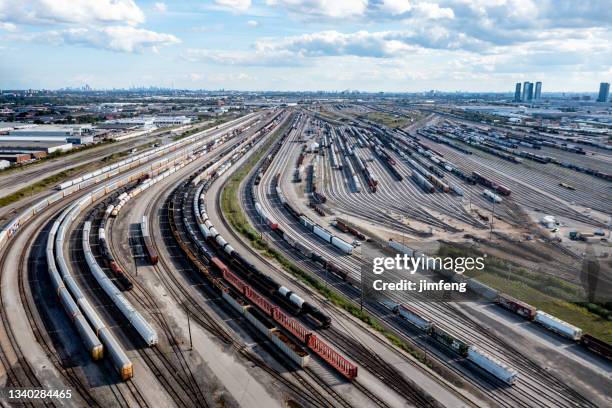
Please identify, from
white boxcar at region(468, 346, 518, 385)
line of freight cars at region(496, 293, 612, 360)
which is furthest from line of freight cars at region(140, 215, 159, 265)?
line of freight cars at region(496, 293, 612, 360)

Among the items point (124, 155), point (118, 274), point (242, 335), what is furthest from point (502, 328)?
point (124, 155)

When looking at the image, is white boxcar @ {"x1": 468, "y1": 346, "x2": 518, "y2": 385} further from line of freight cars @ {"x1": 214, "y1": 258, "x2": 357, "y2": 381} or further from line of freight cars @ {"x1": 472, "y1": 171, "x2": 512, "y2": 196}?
line of freight cars @ {"x1": 472, "y1": 171, "x2": 512, "y2": 196}

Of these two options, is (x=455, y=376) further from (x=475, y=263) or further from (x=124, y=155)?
(x=124, y=155)

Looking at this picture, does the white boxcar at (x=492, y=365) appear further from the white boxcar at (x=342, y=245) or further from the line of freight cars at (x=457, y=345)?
the white boxcar at (x=342, y=245)

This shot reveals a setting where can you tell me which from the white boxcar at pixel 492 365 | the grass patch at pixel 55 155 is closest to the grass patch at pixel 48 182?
the grass patch at pixel 55 155

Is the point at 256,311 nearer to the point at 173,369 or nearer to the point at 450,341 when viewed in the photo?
the point at 173,369

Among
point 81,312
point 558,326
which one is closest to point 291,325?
point 81,312

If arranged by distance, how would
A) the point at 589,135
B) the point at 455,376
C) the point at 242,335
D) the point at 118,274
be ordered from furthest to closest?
the point at 589,135, the point at 118,274, the point at 242,335, the point at 455,376
